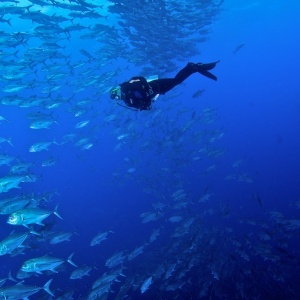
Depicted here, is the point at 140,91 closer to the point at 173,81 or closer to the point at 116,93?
the point at 116,93

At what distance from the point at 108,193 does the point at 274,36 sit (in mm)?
70219

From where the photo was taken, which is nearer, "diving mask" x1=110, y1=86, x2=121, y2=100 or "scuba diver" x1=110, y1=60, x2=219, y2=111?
"scuba diver" x1=110, y1=60, x2=219, y2=111

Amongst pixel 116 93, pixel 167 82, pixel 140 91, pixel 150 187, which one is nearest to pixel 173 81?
pixel 167 82

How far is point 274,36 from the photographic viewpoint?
74500mm

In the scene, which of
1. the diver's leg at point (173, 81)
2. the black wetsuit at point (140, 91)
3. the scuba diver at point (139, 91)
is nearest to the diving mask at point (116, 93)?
the scuba diver at point (139, 91)

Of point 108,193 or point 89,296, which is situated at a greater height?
point 89,296

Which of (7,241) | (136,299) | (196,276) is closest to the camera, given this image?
(7,241)

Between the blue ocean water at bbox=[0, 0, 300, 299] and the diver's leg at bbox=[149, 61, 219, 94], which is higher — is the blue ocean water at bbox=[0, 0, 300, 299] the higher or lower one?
the lower one

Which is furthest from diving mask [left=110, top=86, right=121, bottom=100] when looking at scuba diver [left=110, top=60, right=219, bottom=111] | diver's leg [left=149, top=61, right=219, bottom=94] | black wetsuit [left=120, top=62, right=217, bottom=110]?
diver's leg [left=149, top=61, right=219, bottom=94]

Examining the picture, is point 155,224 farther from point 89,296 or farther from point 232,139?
point 232,139

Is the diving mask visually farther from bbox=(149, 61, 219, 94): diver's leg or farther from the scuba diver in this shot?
bbox=(149, 61, 219, 94): diver's leg

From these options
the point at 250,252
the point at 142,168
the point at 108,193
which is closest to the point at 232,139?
the point at 142,168

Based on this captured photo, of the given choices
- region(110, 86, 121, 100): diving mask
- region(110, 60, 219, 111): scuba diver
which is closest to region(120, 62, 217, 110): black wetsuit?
region(110, 60, 219, 111): scuba diver

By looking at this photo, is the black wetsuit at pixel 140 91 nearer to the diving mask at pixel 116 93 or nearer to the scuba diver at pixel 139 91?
the scuba diver at pixel 139 91
